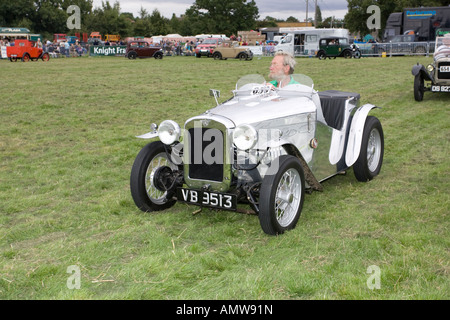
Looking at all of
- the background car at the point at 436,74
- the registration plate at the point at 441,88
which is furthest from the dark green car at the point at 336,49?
the registration plate at the point at 441,88

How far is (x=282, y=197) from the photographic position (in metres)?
4.41

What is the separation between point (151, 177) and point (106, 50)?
38910mm

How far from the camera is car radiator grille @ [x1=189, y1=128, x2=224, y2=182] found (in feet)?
14.5

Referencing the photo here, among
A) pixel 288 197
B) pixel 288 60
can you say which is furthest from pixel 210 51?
pixel 288 197

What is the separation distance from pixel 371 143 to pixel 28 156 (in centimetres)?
569

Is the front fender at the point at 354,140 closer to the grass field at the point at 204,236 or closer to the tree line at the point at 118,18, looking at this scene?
the grass field at the point at 204,236

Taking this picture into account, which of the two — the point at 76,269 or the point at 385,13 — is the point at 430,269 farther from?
the point at 385,13

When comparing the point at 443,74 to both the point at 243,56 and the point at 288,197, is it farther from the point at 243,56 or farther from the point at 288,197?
the point at 243,56

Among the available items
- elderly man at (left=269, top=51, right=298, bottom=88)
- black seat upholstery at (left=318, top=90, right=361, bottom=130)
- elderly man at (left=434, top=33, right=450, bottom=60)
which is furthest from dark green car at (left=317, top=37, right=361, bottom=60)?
elderly man at (left=269, top=51, right=298, bottom=88)

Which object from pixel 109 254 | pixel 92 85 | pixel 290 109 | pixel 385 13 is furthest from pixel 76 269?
pixel 385 13

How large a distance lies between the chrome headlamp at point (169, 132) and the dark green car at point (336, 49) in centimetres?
3075
